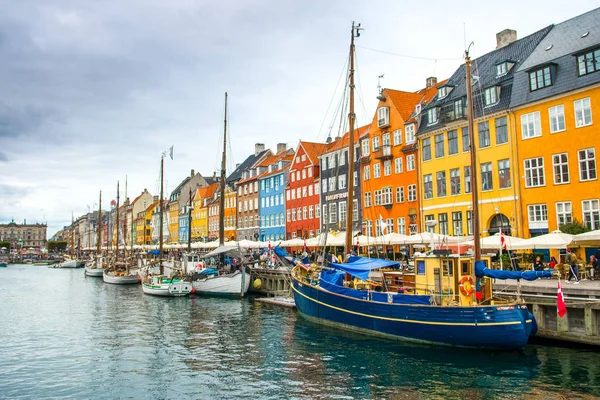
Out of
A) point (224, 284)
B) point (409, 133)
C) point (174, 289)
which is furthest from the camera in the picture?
point (409, 133)

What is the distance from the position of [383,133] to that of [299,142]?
19.4m

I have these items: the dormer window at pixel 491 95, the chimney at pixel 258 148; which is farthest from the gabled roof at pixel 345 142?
the chimney at pixel 258 148

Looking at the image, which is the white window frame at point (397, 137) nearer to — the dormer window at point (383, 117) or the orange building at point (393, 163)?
the orange building at point (393, 163)

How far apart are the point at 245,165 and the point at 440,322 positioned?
7803cm

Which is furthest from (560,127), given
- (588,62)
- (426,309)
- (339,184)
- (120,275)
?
(120,275)

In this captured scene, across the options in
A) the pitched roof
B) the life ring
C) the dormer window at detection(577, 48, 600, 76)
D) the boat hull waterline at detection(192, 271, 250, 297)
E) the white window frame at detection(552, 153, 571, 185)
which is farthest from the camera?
the pitched roof

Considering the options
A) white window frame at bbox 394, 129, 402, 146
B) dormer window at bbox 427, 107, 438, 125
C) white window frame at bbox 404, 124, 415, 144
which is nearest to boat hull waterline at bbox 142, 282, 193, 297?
white window frame at bbox 394, 129, 402, 146

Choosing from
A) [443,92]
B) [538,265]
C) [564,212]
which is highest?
[443,92]

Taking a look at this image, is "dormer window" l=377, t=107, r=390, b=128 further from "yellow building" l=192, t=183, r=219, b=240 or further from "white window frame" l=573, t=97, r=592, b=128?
"yellow building" l=192, t=183, r=219, b=240

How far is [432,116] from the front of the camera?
46.3 metres

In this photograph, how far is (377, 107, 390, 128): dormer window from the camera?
51969mm

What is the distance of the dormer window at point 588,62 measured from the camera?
33.1 m

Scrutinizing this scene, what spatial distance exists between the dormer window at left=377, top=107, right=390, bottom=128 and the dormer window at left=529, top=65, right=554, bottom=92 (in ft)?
53.8

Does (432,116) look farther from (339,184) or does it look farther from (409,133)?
(339,184)
